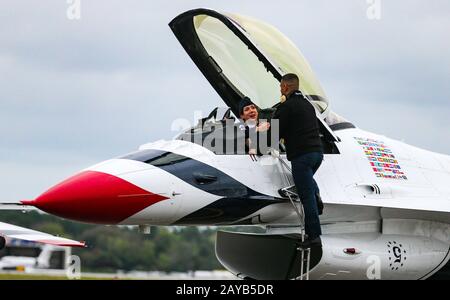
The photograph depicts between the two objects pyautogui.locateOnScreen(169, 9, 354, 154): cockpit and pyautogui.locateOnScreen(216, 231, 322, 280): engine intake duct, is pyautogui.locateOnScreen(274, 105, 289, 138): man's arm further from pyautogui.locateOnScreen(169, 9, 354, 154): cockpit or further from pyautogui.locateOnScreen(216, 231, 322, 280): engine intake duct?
pyautogui.locateOnScreen(216, 231, 322, 280): engine intake duct

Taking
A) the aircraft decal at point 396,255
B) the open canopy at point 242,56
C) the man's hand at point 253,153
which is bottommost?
the aircraft decal at point 396,255

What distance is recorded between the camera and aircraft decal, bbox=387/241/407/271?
1178 centimetres

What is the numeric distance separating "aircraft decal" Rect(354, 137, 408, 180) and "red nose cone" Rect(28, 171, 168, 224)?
10.6ft

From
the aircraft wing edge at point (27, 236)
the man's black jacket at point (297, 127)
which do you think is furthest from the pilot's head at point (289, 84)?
the aircraft wing edge at point (27, 236)

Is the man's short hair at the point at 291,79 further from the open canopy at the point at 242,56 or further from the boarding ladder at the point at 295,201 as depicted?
the boarding ladder at the point at 295,201

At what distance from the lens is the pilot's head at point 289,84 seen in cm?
1116

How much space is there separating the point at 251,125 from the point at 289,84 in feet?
2.23

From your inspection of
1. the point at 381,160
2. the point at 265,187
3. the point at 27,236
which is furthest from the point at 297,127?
the point at 27,236

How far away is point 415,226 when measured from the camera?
1230cm

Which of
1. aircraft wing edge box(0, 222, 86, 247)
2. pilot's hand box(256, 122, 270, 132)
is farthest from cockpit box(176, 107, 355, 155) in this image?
aircraft wing edge box(0, 222, 86, 247)

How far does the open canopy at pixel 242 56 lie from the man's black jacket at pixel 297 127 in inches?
22.3

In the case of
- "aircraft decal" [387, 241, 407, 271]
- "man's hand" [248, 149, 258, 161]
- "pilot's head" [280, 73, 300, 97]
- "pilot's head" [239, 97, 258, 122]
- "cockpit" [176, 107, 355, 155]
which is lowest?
"aircraft decal" [387, 241, 407, 271]
